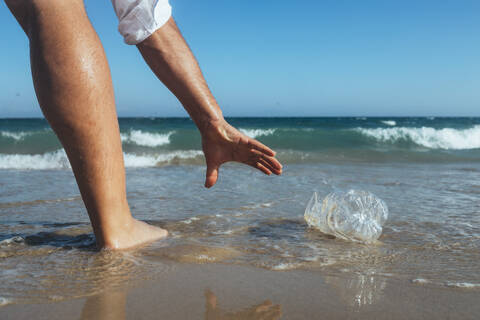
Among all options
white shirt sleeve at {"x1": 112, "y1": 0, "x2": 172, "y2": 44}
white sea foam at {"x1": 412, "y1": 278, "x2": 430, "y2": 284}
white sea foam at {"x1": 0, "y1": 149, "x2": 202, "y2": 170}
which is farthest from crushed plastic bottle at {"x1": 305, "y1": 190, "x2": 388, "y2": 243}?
white sea foam at {"x1": 0, "y1": 149, "x2": 202, "y2": 170}

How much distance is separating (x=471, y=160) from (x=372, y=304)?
7042mm

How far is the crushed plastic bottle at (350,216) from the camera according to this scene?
206 centimetres

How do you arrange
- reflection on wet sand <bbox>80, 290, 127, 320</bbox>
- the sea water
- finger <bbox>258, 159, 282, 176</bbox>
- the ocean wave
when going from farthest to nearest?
the ocean wave
finger <bbox>258, 159, 282, 176</bbox>
the sea water
reflection on wet sand <bbox>80, 290, 127, 320</bbox>

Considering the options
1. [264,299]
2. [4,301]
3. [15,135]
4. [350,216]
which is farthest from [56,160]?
[15,135]

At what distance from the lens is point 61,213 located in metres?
2.63

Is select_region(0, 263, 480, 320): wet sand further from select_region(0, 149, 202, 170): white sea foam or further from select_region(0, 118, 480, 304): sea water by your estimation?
select_region(0, 149, 202, 170): white sea foam

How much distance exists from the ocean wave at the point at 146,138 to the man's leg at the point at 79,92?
12.3 m

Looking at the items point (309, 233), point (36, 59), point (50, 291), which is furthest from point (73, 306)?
point (309, 233)

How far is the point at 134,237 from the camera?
1.78 meters

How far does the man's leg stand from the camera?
133cm

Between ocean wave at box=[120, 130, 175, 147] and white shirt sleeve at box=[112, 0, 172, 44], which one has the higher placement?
white shirt sleeve at box=[112, 0, 172, 44]

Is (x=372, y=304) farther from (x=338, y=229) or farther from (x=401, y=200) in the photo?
(x=401, y=200)

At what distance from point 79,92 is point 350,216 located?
4.75ft

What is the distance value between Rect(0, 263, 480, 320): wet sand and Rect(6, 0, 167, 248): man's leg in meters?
0.39
